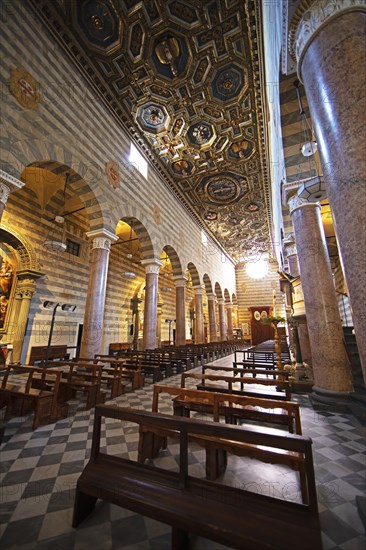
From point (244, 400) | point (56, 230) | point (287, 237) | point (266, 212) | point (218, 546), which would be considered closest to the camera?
point (218, 546)

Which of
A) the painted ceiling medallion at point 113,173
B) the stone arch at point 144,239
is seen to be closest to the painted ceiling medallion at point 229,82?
the painted ceiling medallion at point 113,173

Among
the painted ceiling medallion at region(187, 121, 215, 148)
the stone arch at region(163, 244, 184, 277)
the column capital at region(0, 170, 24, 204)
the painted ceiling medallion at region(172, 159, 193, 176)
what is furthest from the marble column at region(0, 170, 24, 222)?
the painted ceiling medallion at region(172, 159, 193, 176)

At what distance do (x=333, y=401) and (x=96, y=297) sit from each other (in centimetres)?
616

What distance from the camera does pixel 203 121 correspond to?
9.70 meters

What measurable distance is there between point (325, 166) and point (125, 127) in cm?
923

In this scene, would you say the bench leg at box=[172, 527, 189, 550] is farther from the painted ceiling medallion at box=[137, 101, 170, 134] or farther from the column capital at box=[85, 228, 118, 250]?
the painted ceiling medallion at box=[137, 101, 170, 134]

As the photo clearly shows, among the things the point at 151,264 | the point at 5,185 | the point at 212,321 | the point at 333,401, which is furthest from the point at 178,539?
the point at 212,321

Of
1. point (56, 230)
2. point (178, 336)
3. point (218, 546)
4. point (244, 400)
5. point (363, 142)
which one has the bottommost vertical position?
point (218, 546)

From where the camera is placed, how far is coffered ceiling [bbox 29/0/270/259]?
6.42 m

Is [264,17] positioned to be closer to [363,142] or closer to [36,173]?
[363,142]

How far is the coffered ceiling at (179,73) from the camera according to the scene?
6418 millimetres

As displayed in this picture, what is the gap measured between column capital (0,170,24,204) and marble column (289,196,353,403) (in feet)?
20.4

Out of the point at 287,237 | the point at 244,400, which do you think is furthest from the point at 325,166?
the point at 287,237

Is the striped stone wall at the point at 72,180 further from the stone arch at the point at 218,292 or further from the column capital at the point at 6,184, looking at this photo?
the stone arch at the point at 218,292
